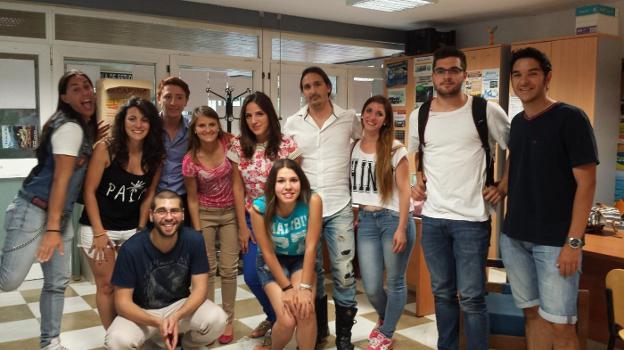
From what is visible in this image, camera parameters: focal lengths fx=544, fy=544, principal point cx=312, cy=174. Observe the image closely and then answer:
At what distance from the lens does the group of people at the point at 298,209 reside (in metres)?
2.17

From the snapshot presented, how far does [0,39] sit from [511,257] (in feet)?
14.0

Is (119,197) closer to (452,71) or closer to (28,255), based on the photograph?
(28,255)

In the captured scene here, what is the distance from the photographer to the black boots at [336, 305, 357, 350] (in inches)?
116

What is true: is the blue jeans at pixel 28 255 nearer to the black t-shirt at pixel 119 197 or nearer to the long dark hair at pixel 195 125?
the black t-shirt at pixel 119 197

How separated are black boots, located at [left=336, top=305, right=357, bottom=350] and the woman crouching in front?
0.92 feet

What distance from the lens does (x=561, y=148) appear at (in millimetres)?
2053

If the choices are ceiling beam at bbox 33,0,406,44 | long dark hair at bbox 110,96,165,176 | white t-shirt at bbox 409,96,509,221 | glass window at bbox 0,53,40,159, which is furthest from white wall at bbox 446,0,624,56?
glass window at bbox 0,53,40,159

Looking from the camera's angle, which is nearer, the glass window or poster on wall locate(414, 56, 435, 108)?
the glass window

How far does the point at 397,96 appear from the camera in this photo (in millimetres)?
6621

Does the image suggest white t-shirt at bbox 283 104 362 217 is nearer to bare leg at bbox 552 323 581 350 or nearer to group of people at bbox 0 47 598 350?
group of people at bbox 0 47 598 350

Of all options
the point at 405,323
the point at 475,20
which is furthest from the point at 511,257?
the point at 475,20

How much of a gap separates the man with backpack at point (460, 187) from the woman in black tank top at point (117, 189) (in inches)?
56.4

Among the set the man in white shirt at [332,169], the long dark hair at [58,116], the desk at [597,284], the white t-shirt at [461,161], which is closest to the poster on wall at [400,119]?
the desk at [597,284]

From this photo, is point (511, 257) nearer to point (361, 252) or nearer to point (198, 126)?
point (361, 252)
